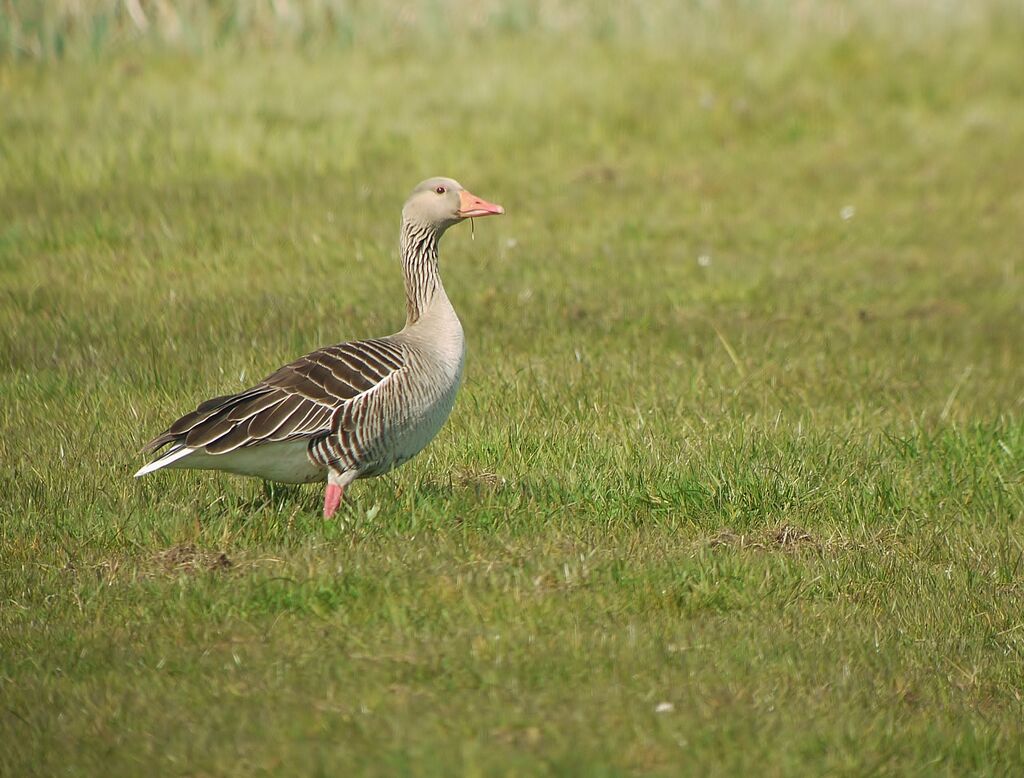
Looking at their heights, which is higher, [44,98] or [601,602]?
[44,98]

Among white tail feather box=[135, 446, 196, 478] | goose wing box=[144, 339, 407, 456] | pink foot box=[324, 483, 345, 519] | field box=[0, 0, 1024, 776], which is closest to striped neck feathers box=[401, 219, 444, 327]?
goose wing box=[144, 339, 407, 456]

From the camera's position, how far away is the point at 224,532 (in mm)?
6523

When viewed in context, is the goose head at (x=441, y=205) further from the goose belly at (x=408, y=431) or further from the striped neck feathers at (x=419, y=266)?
the goose belly at (x=408, y=431)

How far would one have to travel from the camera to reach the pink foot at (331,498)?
6711mm

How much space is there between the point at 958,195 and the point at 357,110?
Result: 629 cm

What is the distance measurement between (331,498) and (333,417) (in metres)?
0.42

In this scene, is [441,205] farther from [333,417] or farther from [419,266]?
[333,417]

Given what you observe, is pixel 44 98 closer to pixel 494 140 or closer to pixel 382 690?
pixel 494 140

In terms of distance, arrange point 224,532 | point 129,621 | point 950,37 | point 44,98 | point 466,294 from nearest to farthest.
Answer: point 129,621, point 224,532, point 466,294, point 44,98, point 950,37

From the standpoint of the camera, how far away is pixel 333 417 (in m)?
6.55

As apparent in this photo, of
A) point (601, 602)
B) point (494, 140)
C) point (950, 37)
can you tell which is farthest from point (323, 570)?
point (950, 37)

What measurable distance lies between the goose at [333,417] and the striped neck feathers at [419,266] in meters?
0.23

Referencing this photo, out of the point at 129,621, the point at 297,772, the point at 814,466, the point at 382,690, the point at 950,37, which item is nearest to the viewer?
the point at 297,772

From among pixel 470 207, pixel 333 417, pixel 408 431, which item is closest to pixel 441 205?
pixel 470 207
